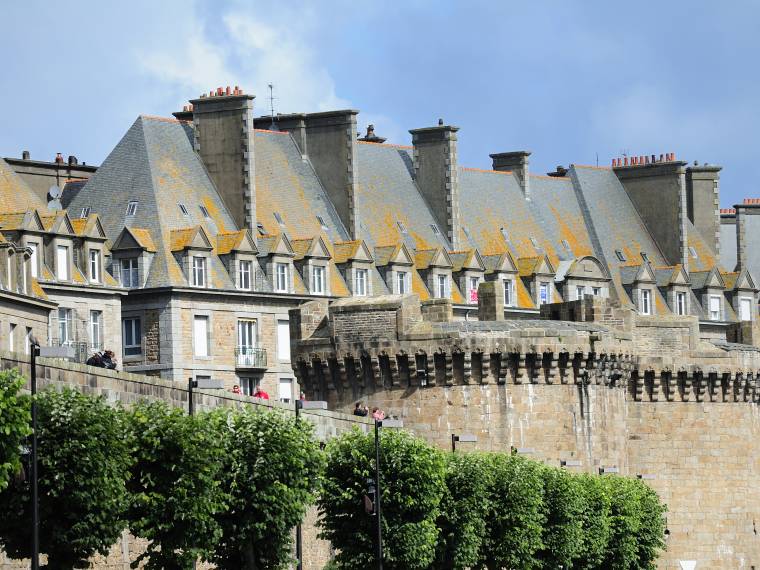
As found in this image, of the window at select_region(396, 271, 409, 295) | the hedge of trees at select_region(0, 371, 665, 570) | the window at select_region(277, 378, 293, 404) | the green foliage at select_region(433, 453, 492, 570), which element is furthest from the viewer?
the window at select_region(396, 271, 409, 295)

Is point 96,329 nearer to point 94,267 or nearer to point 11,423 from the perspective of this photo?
point 94,267

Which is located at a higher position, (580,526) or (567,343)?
(567,343)

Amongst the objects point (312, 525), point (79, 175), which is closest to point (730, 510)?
point (312, 525)

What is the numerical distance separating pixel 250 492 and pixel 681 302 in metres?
97.5

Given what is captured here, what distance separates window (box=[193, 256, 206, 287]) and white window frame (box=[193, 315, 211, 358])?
1.61 metres

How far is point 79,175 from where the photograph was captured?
482 ft

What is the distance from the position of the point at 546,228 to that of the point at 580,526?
7231 cm

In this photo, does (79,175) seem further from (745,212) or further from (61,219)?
(745,212)

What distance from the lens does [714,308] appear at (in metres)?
171

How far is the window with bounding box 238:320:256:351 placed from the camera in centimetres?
13888

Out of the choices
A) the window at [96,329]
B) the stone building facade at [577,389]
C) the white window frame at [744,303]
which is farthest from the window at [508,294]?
the stone building facade at [577,389]

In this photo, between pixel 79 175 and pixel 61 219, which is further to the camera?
pixel 79 175

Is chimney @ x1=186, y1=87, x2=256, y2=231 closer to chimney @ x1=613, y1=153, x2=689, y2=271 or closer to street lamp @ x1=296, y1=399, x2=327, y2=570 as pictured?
chimney @ x1=613, y1=153, x2=689, y2=271

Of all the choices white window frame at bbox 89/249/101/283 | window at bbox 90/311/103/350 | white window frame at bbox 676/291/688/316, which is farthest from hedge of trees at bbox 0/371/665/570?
white window frame at bbox 676/291/688/316
